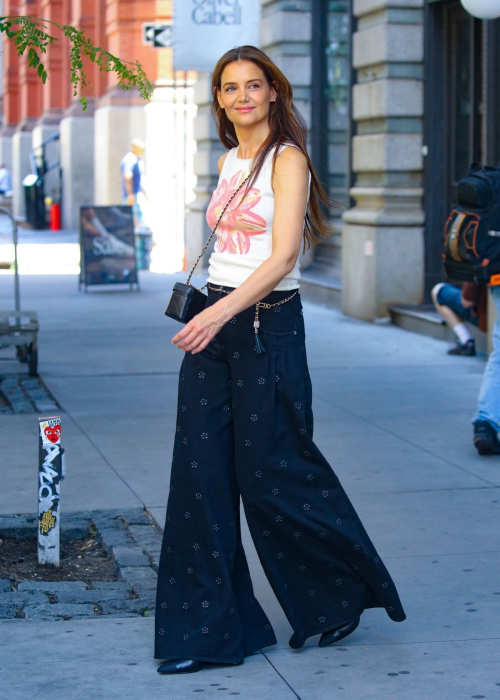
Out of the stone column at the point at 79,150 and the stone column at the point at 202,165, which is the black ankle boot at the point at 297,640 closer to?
the stone column at the point at 202,165

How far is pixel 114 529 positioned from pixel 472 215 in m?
2.68

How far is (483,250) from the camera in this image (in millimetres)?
6531

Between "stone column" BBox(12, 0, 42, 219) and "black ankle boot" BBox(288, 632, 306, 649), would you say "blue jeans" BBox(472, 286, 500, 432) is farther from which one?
"stone column" BBox(12, 0, 42, 219)

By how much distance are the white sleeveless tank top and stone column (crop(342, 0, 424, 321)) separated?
862 cm

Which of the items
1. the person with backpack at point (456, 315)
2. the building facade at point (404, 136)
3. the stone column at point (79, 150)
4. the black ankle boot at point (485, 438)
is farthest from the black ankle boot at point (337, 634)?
the stone column at point (79, 150)

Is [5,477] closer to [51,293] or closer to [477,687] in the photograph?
[477,687]

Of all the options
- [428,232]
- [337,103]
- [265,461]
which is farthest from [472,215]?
[337,103]

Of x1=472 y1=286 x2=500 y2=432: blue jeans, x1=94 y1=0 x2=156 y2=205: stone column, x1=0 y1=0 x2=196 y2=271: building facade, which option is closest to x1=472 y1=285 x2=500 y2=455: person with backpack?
x1=472 y1=286 x2=500 y2=432: blue jeans

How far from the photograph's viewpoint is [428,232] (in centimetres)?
1234

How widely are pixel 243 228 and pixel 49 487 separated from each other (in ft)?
5.24

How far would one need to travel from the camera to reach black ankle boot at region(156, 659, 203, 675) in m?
3.81

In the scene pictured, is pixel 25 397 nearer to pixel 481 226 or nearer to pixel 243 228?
pixel 481 226

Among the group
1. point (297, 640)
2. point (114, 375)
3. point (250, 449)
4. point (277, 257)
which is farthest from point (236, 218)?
point (114, 375)

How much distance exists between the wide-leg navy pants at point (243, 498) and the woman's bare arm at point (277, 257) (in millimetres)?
183
